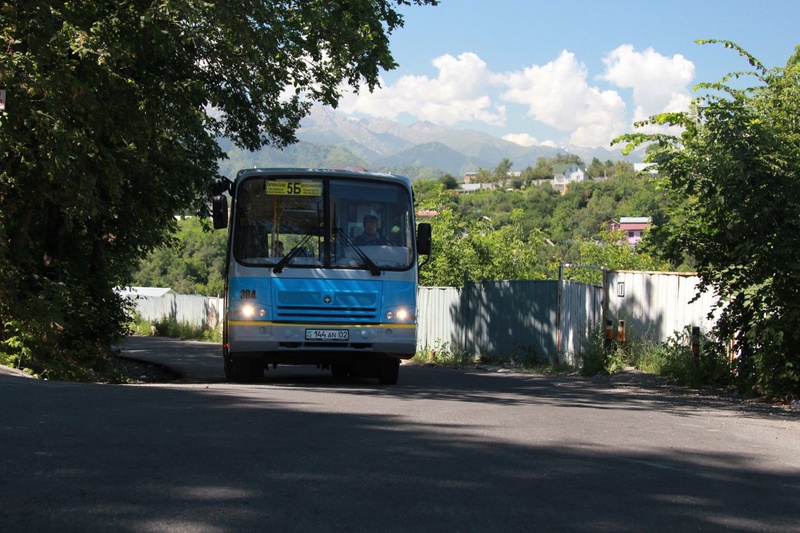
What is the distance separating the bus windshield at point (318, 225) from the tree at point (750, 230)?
4.66 metres

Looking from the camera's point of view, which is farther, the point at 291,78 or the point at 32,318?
the point at 291,78

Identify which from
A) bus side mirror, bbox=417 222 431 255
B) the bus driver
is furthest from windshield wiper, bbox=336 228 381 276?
bus side mirror, bbox=417 222 431 255

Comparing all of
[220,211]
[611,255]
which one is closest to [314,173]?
[220,211]

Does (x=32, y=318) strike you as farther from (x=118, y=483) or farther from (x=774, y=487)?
(x=774, y=487)

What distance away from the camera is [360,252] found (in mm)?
13156

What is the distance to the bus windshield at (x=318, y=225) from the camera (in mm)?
12992

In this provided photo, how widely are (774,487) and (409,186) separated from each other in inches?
332

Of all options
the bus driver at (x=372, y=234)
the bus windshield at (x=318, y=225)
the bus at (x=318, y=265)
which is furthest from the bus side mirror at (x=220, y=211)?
the bus driver at (x=372, y=234)

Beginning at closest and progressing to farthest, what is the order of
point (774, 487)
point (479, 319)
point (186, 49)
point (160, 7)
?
point (774, 487), point (160, 7), point (186, 49), point (479, 319)

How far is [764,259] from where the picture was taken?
1325 cm

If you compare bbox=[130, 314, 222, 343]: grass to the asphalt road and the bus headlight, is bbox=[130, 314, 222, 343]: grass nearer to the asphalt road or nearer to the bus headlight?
the bus headlight

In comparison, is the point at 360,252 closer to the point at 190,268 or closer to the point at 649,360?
the point at 649,360

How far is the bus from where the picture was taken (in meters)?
12.8

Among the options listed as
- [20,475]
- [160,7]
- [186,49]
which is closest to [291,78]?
[186,49]
